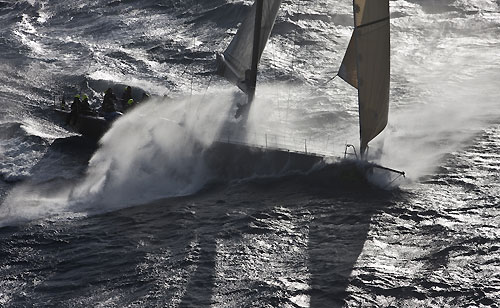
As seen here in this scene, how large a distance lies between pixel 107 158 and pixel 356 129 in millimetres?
9863

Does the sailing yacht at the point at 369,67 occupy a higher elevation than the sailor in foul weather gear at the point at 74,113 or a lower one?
higher

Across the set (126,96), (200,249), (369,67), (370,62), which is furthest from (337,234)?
(126,96)

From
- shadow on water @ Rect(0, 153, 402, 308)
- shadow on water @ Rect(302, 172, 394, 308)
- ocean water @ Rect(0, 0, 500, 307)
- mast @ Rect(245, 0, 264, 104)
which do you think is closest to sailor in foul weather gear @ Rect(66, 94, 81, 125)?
ocean water @ Rect(0, 0, 500, 307)

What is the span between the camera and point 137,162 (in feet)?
91.0

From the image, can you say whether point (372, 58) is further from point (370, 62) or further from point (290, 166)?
point (290, 166)

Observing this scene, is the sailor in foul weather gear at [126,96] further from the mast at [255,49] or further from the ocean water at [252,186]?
the mast at [255,49]

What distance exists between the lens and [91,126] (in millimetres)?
30828

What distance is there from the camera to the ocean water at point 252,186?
20172 mm

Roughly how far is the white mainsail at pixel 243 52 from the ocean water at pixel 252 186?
1.57 m

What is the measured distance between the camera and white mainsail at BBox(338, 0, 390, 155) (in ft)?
78.3

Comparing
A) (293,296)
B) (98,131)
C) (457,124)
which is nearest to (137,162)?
(98,131)

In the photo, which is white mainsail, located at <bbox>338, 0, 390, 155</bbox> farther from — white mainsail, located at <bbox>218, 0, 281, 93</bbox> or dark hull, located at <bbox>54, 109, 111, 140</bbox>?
dark hull, located at <bbox>54, 109, 111, 140</bbox>

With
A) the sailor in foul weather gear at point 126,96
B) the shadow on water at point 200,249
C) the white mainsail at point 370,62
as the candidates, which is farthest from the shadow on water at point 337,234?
the sailor in foul weather gear at point 126,96

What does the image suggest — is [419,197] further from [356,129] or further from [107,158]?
[107,158]
